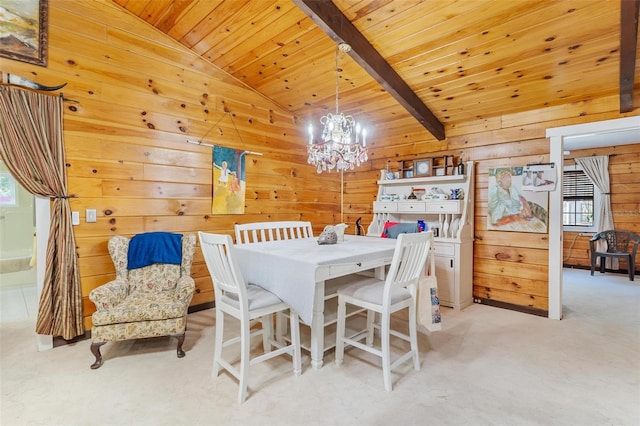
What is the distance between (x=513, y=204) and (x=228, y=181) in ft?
10.5

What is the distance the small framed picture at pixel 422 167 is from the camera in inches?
157

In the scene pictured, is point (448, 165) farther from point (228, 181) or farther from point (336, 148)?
point (228, 181)

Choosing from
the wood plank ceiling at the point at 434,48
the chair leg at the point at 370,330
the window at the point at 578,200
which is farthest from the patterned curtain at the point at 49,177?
the window at the point at 578,200

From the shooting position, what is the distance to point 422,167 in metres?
4.04

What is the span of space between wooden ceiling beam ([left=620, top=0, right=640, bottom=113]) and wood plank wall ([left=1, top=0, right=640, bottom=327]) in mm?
268

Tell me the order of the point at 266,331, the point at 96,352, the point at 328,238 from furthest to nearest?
the point at 328,238
the point at 266,331
the point at 96,352

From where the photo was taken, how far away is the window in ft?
19.9

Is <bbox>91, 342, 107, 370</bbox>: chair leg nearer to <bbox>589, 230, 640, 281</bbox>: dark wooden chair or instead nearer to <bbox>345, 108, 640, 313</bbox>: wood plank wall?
<bbox>345, 108, 640, 313</bbox>: wood plank wall

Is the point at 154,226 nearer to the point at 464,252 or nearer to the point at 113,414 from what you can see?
the point at 113,414

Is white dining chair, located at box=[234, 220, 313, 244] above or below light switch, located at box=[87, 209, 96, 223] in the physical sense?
below

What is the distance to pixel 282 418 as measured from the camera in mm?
1739

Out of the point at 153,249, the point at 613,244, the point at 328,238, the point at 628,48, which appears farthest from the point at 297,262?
the point at 613,244

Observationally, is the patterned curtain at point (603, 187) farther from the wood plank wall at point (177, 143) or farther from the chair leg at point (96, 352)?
the chair leg at point (96, 352)

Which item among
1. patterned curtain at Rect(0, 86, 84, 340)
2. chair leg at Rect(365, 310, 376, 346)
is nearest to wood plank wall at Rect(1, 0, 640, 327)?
patterned curtain at Rect(0, 86, 84, 340)
